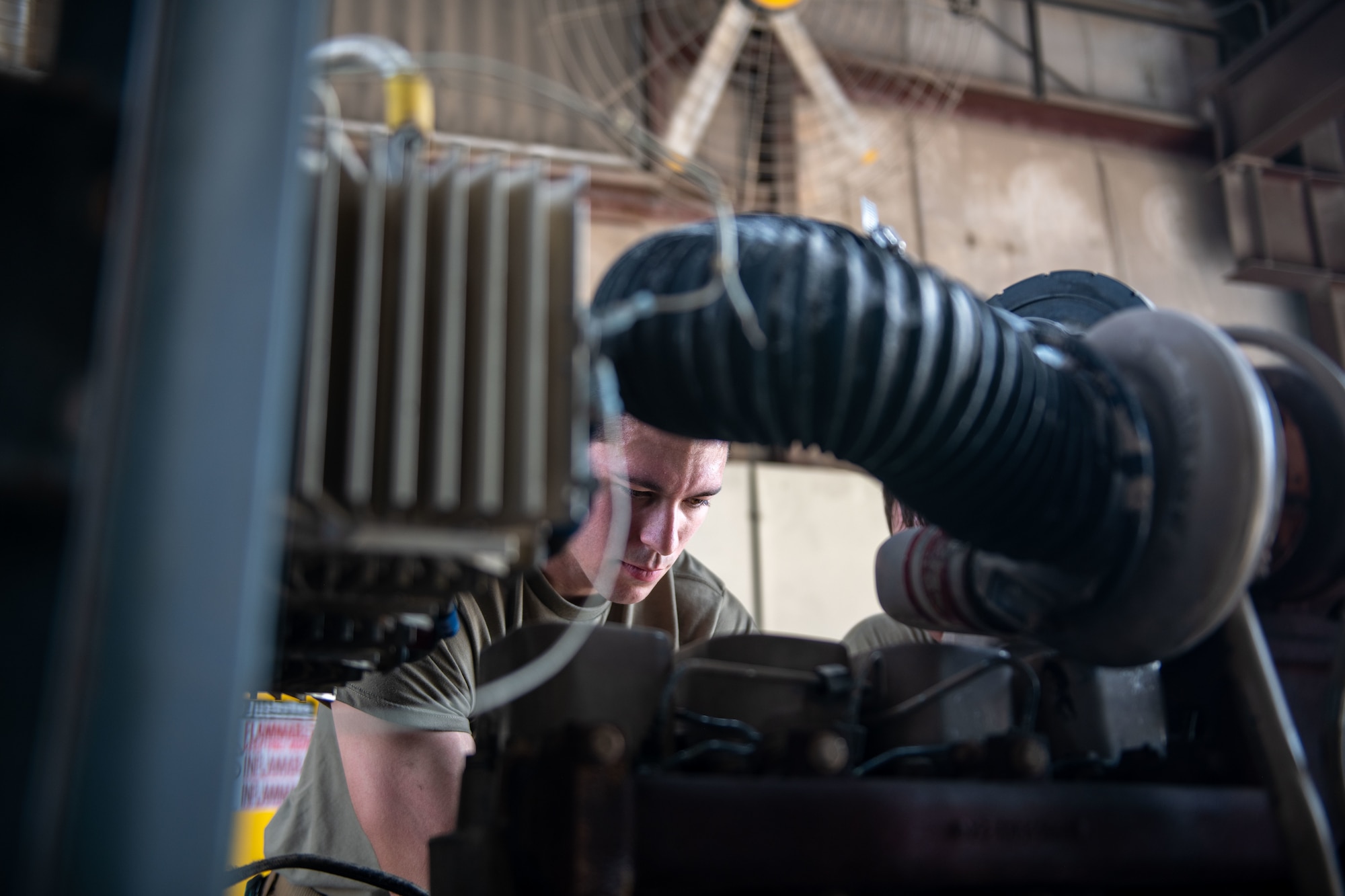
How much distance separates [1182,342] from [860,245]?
0.27 meters

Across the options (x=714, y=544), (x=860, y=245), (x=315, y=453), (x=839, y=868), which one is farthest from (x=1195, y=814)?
(x=714, y=544)

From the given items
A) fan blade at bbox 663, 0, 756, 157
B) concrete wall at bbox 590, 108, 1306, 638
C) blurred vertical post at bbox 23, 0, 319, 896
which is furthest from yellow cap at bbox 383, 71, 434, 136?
concrete wall at bbox 590, 108, 1306, 638

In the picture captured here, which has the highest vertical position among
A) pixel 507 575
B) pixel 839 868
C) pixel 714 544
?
pixel 714 544

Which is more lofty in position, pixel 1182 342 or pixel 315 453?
pixel 1182 342

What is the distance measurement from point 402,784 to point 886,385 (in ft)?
3.77

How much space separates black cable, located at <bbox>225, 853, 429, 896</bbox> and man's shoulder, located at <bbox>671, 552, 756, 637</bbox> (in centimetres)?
86

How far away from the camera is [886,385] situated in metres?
0.74

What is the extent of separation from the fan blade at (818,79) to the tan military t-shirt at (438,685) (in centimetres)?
264

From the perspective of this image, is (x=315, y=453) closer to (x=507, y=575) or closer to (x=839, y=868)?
(x=507, y=575)

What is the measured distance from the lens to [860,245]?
827mm

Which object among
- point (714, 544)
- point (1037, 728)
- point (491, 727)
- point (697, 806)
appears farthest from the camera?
point (714, 544)

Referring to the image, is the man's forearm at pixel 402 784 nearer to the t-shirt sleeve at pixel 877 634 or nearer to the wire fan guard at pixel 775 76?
the t-shirt sleeve at pixel 877 634

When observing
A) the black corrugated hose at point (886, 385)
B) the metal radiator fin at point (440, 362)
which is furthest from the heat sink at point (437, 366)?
the black corrugated hose at point (886, 385)

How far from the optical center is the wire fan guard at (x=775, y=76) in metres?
4.02
